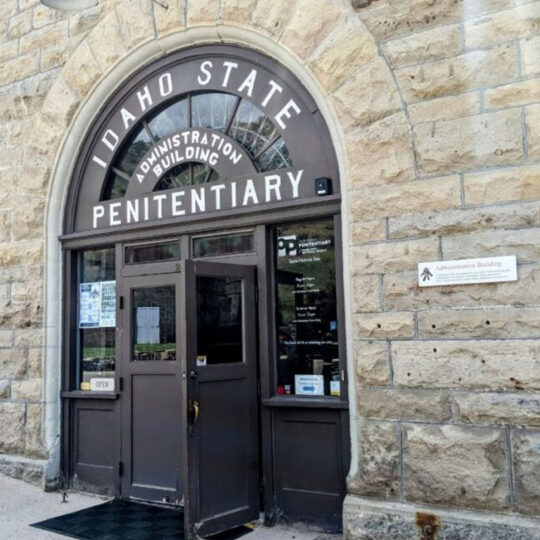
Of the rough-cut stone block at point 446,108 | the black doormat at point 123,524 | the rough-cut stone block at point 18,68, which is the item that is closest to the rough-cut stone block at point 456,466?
the black doormat at point 123,524

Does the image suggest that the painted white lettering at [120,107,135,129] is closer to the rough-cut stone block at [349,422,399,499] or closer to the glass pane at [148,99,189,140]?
the glass pane at [148,99,189,140]

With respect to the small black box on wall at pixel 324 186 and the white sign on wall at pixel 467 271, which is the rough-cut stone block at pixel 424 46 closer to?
the small black box on wall at pixel 324 186

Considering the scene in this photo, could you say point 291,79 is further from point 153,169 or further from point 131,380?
point 131,380

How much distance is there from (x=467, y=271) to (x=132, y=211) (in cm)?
344

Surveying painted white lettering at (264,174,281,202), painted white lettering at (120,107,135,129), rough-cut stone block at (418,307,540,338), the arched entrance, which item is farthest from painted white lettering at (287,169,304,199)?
painted white lettering at (120,107,135,129)

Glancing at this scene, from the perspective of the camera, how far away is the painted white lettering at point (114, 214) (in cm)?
625

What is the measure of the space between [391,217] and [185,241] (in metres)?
2.15

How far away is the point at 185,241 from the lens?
19.1 feet

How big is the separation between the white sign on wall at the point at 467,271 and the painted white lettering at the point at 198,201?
2245 mm

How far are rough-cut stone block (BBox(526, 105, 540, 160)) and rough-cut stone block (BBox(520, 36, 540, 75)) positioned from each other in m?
0.27

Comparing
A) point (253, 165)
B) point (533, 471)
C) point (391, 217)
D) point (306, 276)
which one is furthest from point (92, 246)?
point (533, 471)

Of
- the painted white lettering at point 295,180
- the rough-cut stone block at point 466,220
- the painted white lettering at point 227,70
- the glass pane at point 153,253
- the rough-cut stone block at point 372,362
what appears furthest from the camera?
the glass pane at point 153,253

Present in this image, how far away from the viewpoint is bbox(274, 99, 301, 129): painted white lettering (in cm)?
532

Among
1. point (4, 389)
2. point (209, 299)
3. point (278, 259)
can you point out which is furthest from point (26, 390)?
point (278, 259)
